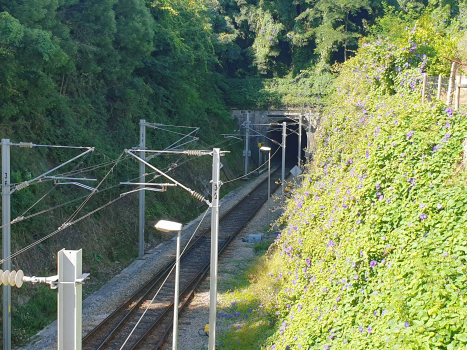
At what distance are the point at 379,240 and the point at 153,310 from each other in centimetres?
797

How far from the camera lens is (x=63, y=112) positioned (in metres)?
20.2

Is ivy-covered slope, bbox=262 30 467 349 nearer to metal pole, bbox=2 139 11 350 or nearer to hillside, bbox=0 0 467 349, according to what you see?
hillside, bbox=0 0 467 349

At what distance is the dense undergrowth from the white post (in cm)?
452

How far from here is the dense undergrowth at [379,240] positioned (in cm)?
733

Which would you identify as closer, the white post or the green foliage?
the white post

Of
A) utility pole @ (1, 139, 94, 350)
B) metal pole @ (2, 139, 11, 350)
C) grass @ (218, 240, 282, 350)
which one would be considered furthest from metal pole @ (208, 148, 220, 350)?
metal pole @ (2, 139, 11, 350)

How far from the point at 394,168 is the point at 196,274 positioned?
9.62 metres

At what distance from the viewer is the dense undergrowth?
7.33m

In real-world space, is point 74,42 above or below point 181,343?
above

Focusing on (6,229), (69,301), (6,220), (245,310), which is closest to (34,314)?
(6,229)

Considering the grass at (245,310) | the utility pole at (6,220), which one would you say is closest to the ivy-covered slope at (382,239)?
the grass at (245,310)

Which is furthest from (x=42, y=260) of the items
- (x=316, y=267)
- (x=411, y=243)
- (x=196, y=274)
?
(x=411, y=243)

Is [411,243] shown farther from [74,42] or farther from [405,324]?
[74,42]

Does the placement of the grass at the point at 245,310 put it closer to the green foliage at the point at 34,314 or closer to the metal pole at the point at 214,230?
the metal pole at the point at 214,230
